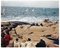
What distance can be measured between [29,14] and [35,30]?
0.53 ft

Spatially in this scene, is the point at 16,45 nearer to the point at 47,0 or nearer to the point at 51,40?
the point at 51,40

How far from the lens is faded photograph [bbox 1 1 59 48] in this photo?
112 centimetres

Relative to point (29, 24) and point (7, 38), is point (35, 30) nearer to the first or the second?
point (29, 24)

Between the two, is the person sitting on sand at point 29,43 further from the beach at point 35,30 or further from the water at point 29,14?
the water at point 29,14

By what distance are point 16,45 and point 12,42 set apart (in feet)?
0.15

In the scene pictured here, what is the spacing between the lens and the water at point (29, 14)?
1136 millimetres

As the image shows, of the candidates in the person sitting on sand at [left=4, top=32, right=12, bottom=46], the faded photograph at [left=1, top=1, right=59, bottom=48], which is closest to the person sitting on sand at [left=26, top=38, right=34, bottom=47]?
the faded photograph at [left=1, top=1, right=59, bottom=48]

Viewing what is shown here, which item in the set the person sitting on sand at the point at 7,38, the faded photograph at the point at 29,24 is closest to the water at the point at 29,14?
the faded photograph at the point at 29,24

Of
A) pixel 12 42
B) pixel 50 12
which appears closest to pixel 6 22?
pixel 12 42

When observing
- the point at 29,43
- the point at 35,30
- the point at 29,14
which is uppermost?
the point at 29,14

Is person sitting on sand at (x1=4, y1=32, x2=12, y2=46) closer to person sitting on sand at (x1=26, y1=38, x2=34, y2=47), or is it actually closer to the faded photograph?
the faded photograph

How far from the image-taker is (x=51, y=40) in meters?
1.12

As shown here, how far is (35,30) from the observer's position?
1.12 metres

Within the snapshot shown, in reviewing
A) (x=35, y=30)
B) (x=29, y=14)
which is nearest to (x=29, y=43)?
(x=35, y=30)
